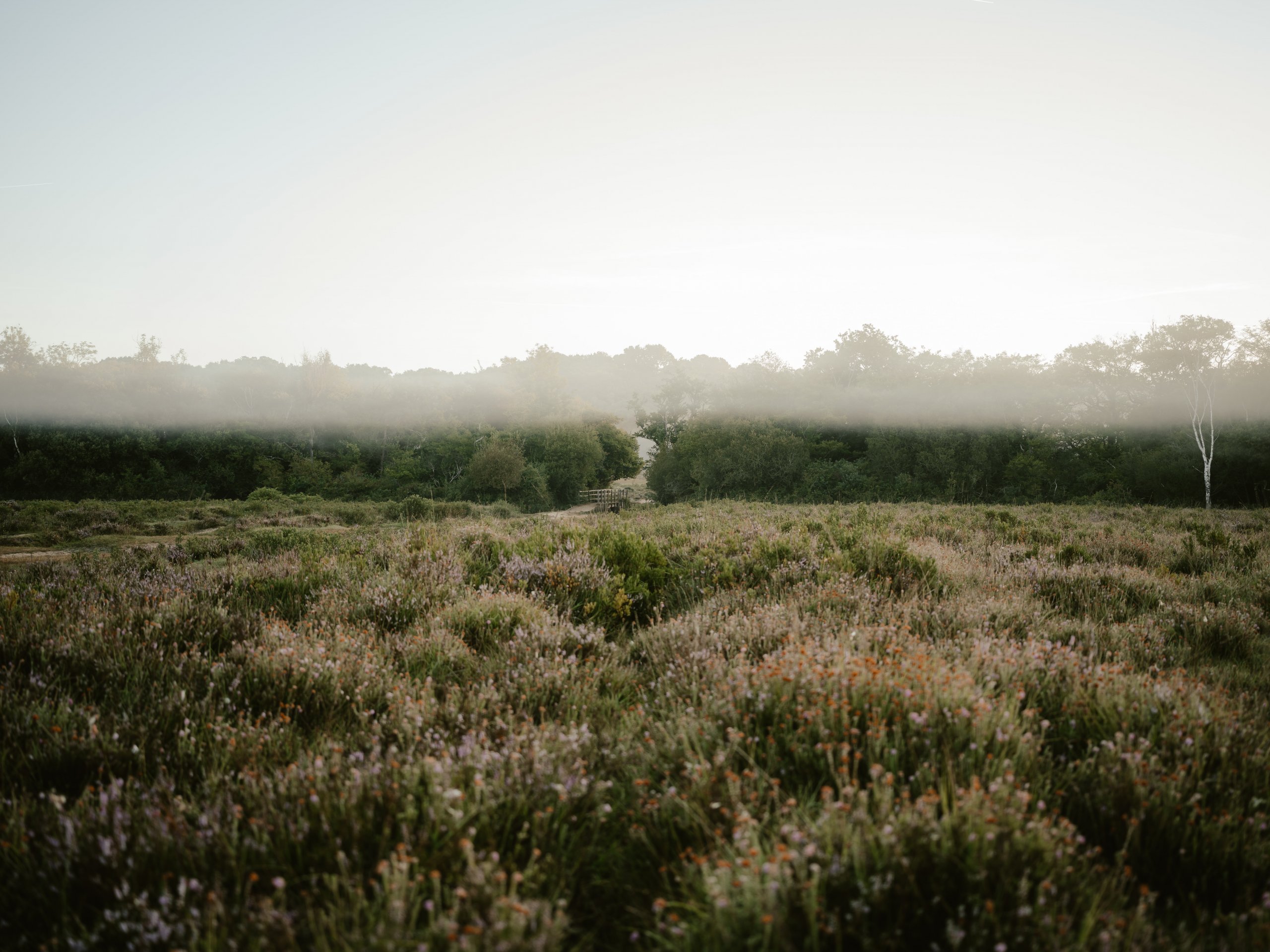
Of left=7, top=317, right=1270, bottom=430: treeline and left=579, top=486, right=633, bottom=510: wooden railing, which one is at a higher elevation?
left=7, top=317, right=1270, bottom=430: treeline

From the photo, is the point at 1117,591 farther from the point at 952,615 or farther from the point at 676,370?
the point at 676,370

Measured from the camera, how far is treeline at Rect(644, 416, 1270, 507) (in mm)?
26109

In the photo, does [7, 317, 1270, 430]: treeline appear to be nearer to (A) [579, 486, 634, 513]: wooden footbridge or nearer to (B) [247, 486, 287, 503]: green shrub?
(A) [579, 486, 634, 513]: wooden footbridge

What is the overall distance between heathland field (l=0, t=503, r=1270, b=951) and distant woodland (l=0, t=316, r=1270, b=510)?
2887 centimetres

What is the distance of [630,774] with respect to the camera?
2.29 m

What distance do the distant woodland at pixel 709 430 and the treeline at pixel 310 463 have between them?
0.17m

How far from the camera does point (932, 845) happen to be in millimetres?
1551

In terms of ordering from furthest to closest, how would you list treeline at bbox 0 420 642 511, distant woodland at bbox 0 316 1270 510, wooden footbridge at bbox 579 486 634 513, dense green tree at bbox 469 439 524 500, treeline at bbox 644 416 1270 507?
dense green tree at bbox 469 439 524 500 → wooden footbridge at bbox 579 486 634 513 → treeline at bbox 0 420 642 511 → distant woodland at bbox 0 316 1270 510 → treeline at bbox 644 416 1270 507

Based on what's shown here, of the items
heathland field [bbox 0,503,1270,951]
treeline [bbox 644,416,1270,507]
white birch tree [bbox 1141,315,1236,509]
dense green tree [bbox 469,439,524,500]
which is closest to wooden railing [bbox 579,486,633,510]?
treeline [bbox 644,416,1270,507]

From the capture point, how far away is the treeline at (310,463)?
3706 centimetres

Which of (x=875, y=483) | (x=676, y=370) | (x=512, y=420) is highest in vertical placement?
(x=676, y=370)

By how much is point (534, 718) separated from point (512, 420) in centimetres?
5221

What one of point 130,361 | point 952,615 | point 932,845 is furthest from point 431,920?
point 130,361

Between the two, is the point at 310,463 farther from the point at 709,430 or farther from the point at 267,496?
the point at 709,430
